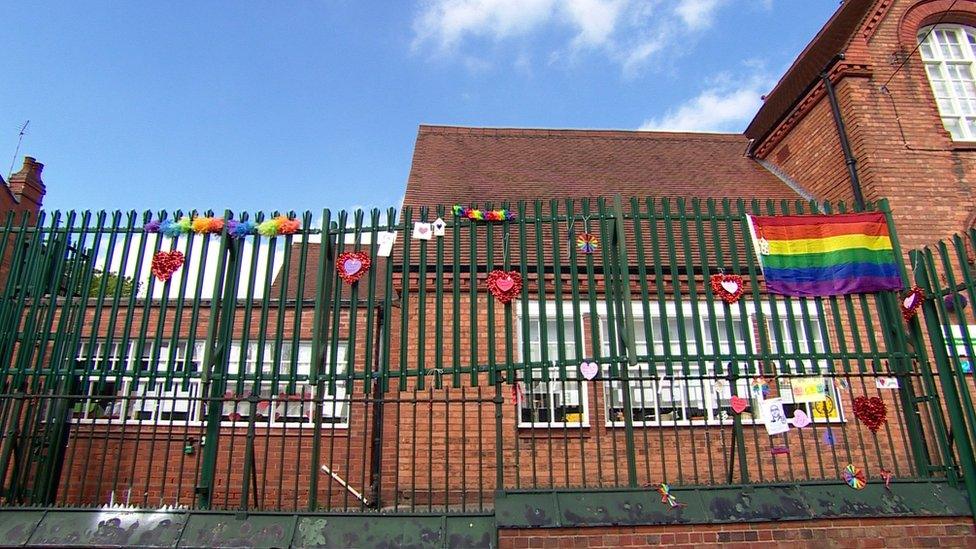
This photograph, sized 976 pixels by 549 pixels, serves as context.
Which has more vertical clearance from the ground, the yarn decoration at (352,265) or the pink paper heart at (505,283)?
the yarn decoration at (352,265)

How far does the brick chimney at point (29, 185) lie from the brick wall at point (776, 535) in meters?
21.3

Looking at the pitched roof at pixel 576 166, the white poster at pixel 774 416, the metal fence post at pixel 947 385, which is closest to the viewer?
the metal fence post at pixel 947 385

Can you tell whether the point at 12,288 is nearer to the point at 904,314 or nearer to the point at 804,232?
the point at 804,232

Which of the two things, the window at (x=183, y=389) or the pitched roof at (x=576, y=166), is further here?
the pitched roof at (x=576, y=166)

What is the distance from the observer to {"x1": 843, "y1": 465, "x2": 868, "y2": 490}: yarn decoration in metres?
4.66

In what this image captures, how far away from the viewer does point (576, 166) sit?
1334 cm

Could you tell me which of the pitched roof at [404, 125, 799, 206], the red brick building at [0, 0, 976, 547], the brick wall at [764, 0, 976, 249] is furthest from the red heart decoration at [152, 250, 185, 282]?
the brick wall at [764, 0, 976, 249]

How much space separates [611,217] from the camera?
5.45m

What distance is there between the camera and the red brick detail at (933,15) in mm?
11406

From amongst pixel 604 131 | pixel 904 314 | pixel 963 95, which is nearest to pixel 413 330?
pixel 904 314

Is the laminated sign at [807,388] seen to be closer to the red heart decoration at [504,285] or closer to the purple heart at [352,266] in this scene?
the red heart decoration at [504,285]

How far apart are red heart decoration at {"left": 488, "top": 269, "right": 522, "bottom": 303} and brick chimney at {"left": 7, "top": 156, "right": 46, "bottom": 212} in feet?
65.5

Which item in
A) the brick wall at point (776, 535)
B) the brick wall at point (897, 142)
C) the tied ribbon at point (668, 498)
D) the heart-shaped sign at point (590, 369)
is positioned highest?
the brick wall at point (897, 142)

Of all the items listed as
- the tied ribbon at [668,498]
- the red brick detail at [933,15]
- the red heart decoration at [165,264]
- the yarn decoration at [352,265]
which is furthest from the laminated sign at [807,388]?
the red brick detail at [933,15]
